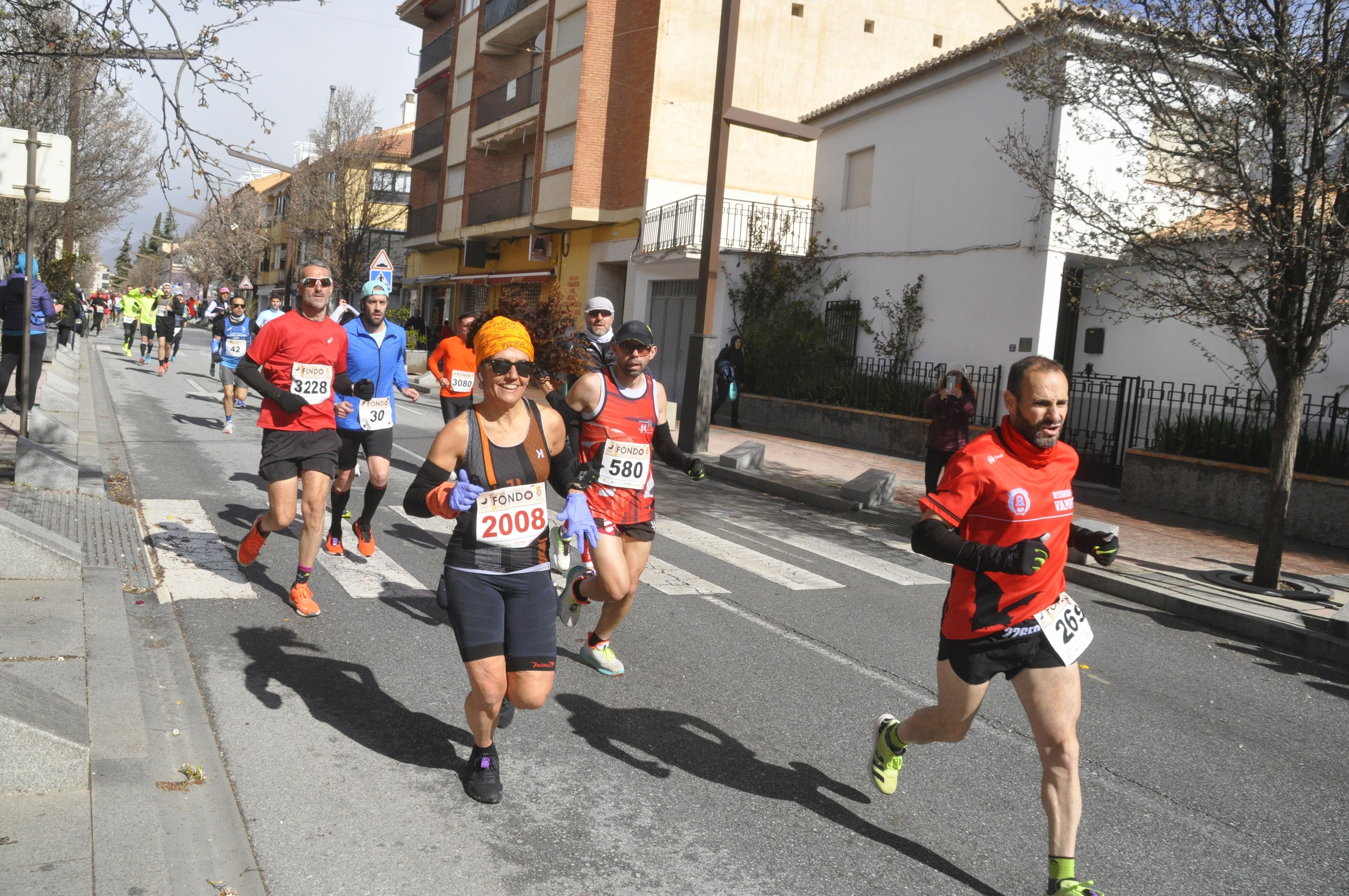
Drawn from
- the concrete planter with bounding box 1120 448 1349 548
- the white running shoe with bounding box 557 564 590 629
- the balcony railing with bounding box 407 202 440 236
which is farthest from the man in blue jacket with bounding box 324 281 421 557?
the balcony railing with bounding box 407 202 440 236

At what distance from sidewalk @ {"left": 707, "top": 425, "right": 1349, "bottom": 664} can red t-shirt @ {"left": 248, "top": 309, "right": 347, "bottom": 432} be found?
21.9ft

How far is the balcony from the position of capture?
43062 millimetres

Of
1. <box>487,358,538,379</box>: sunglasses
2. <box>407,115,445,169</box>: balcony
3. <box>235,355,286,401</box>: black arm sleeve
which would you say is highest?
<box>407,115,445,169</box>: balcony

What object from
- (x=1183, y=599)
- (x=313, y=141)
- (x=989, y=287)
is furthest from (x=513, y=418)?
(x=313, y=141)

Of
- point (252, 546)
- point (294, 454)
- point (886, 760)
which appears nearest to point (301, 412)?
point (294, 454)

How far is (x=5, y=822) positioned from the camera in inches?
134

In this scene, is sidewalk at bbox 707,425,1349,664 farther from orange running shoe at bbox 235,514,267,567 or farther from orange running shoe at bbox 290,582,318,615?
orange running shoe at bbox 235,514,267,567

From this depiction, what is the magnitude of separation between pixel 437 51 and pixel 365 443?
41.3m

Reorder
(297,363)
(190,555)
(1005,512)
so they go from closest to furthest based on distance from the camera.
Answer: (1005,512) → (297,363) → (190,555)

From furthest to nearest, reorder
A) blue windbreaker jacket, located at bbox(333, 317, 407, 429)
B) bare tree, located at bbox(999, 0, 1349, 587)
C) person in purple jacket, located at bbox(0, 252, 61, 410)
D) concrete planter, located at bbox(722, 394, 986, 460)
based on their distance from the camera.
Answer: concrete planter, located at bbox(722, 394, 986, 460) < person in purple jacket, located at bbox(0, 252, 61, 410) < bare tree, located at bbox(999, 0, 1349, 587) < blue windbreaker jacket, located at bbox(333, 317, 407, 429)

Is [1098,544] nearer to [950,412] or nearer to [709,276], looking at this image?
[950,412]

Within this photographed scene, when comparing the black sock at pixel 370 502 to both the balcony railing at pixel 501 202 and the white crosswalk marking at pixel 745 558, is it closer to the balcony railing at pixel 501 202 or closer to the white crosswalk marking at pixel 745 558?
the white crosswalk marking at pixel 745 558

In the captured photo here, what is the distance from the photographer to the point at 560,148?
105 feet

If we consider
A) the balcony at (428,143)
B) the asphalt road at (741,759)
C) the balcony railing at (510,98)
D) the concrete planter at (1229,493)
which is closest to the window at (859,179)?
the concrete planter at (1229,493)
